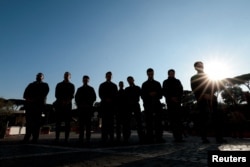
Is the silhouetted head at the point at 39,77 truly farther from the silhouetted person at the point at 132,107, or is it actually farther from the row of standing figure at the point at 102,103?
the silhouetted person at the point at 132,107

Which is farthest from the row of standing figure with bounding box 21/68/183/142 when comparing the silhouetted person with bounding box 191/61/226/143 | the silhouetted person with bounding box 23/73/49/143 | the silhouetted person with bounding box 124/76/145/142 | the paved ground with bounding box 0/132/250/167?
the paved ground with bounding box 0/132/250/167

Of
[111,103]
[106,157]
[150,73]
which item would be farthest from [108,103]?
[106,157]

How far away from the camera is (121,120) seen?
275 inches

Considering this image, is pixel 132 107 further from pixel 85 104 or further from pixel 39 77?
pixel 39 77

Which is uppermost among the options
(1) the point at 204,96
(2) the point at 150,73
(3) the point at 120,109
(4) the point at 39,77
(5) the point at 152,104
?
(2) the point at 150,73

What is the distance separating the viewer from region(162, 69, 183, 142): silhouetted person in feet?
20.8

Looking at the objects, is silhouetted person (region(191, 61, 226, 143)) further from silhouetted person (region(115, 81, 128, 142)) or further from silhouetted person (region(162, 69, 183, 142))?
silhouetted person (region(115, 81, 128, 142))

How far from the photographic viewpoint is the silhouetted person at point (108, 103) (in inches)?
251

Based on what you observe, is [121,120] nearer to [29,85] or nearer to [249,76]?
[29,85]

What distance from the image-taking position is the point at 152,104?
650 centimetres

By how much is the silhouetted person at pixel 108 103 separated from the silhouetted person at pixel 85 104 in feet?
1.06

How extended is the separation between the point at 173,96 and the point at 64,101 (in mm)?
3262

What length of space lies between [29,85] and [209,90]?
5.33m

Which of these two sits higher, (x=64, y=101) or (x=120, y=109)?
(x=64, y=101)
